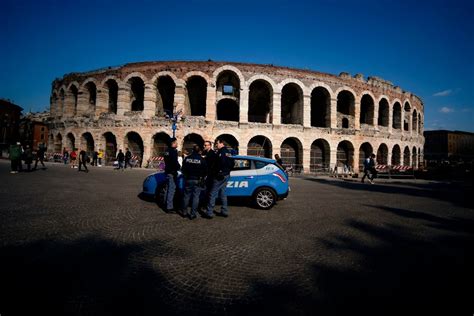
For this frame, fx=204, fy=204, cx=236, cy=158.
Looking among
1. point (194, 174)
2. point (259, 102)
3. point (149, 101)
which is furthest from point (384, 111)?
point (194, 174)

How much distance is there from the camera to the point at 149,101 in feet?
61.4

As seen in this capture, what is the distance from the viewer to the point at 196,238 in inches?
142

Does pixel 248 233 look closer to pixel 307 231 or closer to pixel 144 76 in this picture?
pixel 307 231

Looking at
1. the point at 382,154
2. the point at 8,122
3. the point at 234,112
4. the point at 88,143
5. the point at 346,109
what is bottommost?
the point at 382,154

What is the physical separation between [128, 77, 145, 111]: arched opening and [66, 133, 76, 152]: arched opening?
708 cm

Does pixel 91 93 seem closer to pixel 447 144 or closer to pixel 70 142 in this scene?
pixel 70 142

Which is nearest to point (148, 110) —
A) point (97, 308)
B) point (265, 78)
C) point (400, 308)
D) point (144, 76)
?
point (144, 76)

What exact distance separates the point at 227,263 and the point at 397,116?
29.4 meters

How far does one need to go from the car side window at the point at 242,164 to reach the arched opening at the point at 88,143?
69.2 feet

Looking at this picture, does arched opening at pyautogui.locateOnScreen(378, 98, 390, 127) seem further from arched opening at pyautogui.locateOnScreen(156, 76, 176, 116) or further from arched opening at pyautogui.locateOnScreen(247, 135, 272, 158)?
arched opening at pyautogui.locateOnScreen(156, 76, 176, 116)

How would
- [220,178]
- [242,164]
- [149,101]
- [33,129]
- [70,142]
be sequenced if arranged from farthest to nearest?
[33,129], [70,142], [149,101], [242,164], [220,178]

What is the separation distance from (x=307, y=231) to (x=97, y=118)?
22.3 meters

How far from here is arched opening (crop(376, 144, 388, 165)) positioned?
22.6 metres

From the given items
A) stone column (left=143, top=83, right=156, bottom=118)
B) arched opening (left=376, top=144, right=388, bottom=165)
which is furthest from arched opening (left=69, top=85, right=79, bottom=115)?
arched opening (left=376, top=144, right=388, bottom=165)
